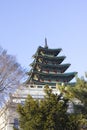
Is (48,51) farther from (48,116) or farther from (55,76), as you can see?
(48,116)

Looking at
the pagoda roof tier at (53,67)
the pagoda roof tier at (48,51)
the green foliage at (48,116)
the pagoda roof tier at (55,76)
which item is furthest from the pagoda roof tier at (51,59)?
the green foliage at (48,116)

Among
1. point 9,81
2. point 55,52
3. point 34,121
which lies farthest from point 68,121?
point 55,52

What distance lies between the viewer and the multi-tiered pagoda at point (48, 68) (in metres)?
58.8

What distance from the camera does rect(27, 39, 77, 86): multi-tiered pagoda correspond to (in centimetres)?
5875

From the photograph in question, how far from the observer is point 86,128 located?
23.7 meters

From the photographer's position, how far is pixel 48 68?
199ft

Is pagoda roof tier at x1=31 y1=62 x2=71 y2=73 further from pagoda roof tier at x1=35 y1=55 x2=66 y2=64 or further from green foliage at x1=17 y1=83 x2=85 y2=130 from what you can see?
green foliage at x1=17 y1=83 x2=85 y2=130

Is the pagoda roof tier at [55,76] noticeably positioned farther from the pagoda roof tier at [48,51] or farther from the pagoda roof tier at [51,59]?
the pagoda roof tier at [48,51]

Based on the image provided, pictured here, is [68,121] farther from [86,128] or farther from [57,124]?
[86,128]

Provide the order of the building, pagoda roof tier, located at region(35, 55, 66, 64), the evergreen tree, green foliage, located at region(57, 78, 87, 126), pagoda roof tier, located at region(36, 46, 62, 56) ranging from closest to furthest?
1. the evergreen tree
2. green foliage, located at region(57, 78, 87, 126)
3. the building
4. pagoda roof tier, located at region(35, 55, 66, 64)
5. pagoda roof tier, located at region(36, 46, 62, 56)

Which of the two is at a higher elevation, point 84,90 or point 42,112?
point 84,90

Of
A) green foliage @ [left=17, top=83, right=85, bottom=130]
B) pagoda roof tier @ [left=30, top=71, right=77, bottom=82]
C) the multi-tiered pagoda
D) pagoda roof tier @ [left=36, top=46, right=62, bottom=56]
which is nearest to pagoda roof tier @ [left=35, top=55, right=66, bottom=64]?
the multi-tiered pagoda

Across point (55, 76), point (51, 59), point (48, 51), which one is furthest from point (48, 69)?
point (48, 51)

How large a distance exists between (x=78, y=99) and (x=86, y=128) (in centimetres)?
214
